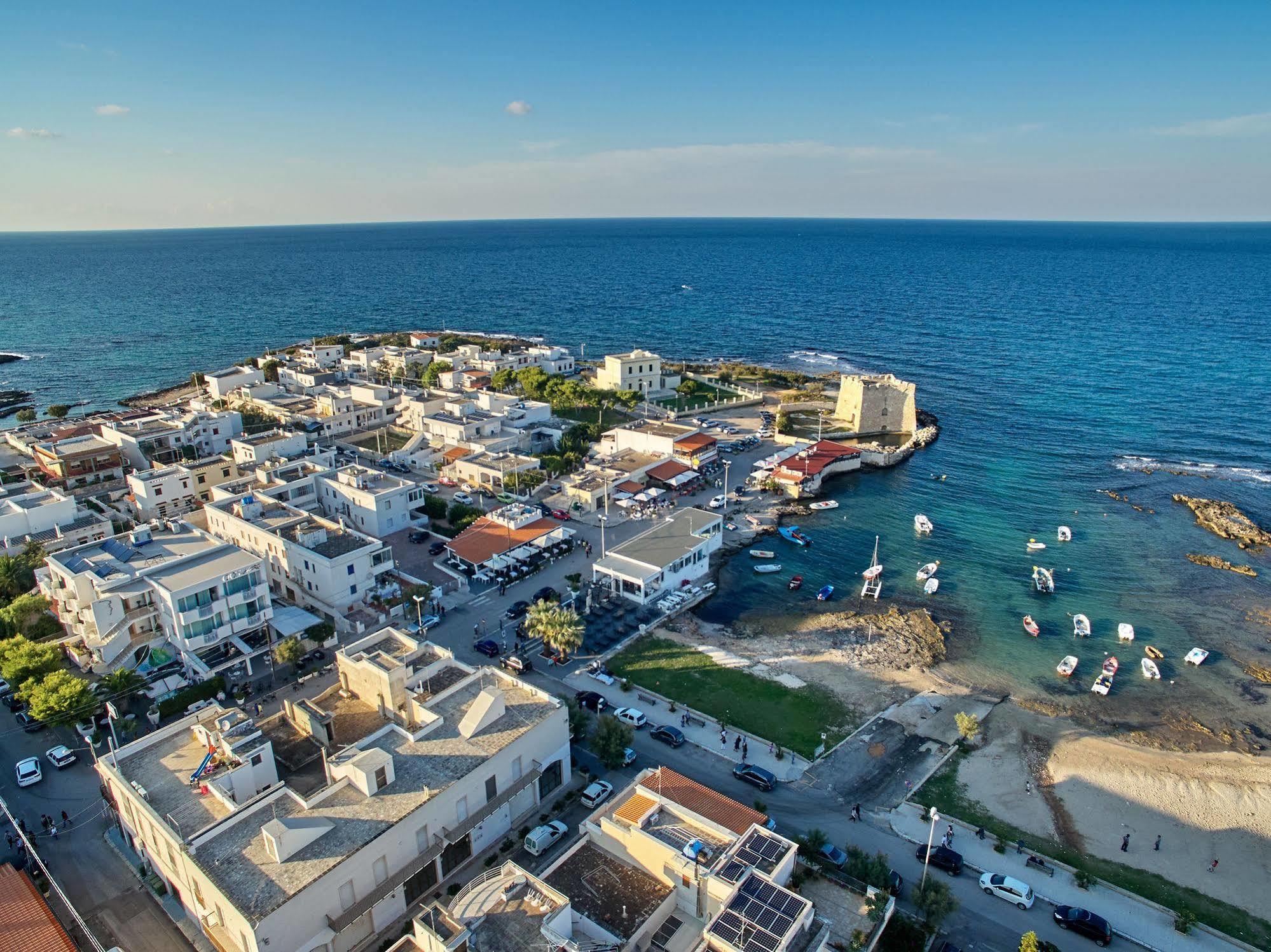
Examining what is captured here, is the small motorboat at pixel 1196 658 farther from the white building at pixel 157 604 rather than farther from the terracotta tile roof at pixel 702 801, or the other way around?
the white building at pixel 157 604

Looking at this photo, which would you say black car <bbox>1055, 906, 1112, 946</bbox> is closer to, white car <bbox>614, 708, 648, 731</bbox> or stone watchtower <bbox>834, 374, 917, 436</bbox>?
white car <bbox>614, 708, 648, 731</bbox>

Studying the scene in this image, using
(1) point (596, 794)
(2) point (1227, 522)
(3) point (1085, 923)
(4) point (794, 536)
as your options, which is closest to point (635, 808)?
(1) point (596, 794)

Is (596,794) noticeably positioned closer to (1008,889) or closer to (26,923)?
(1008,889)

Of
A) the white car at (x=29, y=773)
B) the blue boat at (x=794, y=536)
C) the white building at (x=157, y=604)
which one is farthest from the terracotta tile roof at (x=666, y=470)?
the white car at (x=29, y=773)

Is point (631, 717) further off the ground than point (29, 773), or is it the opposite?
point (29, 773)

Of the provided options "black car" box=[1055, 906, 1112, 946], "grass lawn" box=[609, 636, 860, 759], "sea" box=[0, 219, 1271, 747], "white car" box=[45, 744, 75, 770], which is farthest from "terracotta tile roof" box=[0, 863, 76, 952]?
"sea" box=[0, 219, 1271, 747]

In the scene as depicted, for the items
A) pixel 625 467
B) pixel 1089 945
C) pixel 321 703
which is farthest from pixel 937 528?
pixel 321 703
